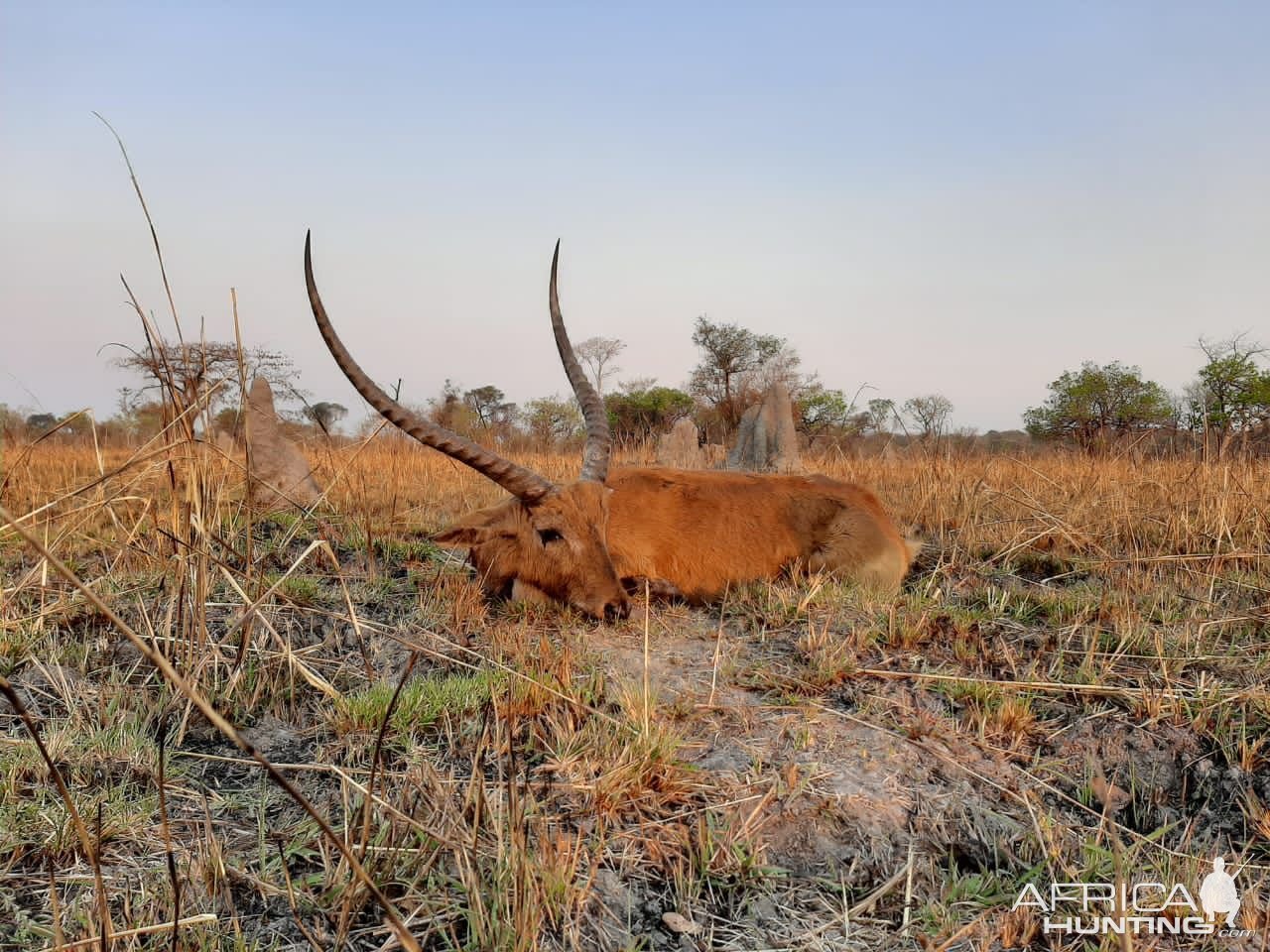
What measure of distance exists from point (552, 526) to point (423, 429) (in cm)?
94

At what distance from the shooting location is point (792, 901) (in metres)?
1.83

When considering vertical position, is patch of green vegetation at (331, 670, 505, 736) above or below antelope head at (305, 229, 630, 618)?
below

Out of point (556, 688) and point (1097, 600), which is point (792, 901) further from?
point (1097, 600)

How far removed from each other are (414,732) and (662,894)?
103 cm

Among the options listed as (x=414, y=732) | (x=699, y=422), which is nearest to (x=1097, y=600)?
(x=414, y=732)

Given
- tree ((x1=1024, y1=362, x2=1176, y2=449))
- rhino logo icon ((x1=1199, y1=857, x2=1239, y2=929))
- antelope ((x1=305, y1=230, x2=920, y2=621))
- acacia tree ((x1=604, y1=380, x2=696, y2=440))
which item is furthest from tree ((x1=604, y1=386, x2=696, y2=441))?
rhino logo icon ((x1=1199, y1=857, x2=1239, y2=929))

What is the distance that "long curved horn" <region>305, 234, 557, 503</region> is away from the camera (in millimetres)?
3031

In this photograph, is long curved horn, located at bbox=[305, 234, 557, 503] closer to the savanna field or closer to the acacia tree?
the savanna field

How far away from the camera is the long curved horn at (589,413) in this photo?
4523 millimetres

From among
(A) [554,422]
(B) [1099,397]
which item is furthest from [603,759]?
(B) [1099,397]

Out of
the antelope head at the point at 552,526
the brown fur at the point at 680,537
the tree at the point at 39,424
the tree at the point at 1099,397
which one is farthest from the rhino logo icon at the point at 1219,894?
the tree at the point at 1099,397

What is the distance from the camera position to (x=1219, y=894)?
6.16 ft

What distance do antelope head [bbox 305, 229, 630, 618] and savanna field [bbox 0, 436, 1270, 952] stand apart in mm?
183

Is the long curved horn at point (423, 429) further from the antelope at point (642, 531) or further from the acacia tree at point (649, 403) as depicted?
the acacia tree at point (649, 403)
